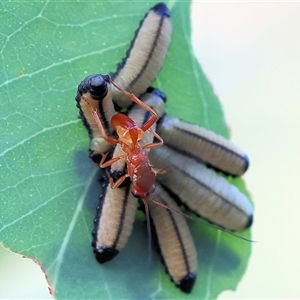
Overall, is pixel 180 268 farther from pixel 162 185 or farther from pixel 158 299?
pixel 162 185

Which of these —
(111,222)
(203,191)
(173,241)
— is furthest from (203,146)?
(111,222)

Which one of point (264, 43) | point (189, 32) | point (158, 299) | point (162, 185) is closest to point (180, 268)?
point (158, 299)

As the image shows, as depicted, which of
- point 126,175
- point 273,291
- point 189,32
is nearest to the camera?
point 126,175

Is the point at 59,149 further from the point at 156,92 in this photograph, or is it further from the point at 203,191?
the point at 203,191

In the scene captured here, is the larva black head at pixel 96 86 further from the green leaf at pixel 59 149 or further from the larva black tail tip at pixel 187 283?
the larva black tail tip at pixel 187 283

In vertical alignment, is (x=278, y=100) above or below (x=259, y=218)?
above

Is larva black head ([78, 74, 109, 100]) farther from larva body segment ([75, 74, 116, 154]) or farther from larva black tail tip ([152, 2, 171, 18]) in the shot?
larva black tail tip ([152, 2, 171, 18])
